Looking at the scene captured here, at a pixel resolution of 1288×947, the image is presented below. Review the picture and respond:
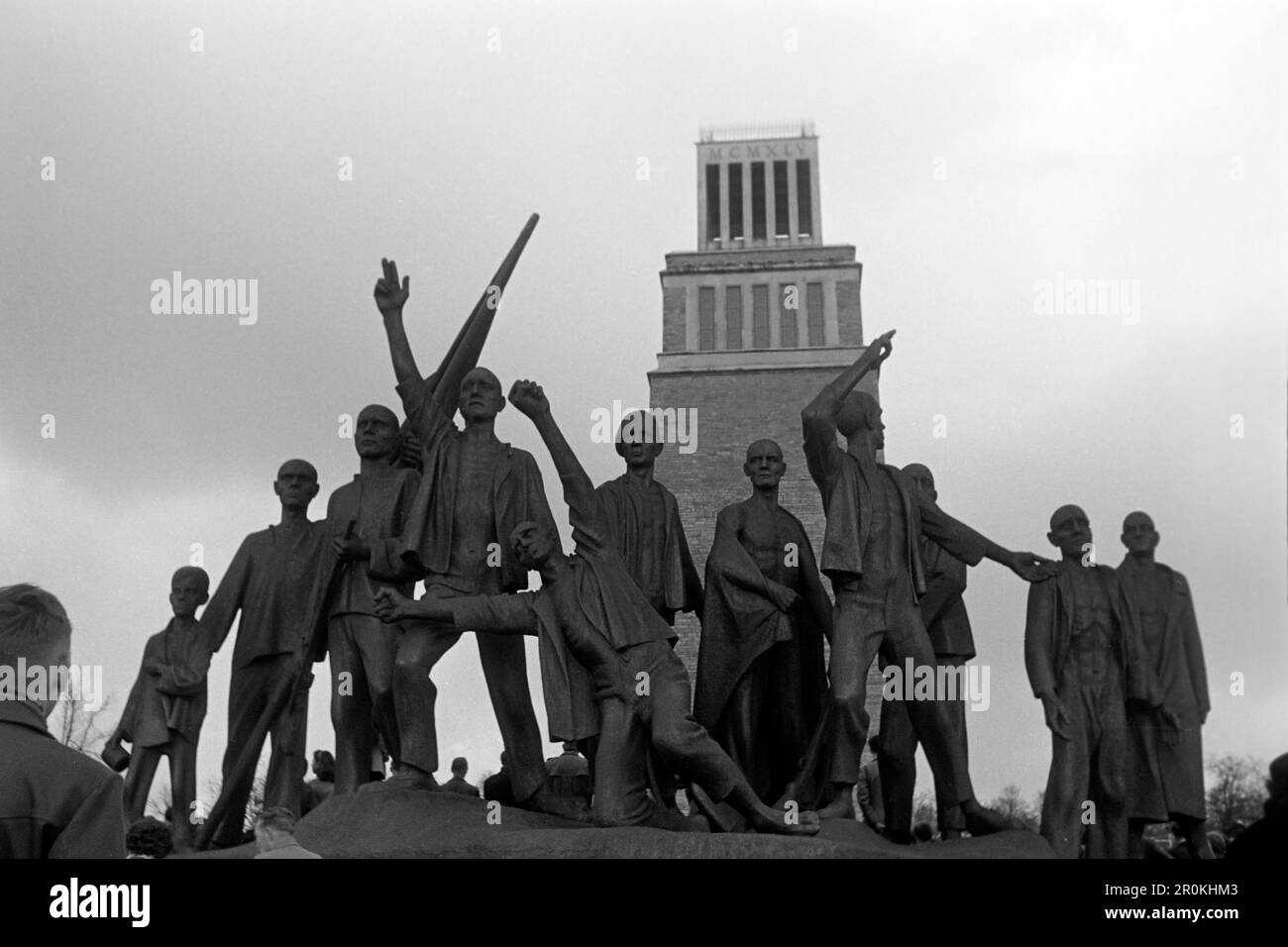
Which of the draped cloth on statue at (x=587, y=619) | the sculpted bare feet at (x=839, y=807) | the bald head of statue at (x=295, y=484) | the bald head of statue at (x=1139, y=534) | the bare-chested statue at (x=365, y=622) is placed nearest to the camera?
the draped cloth on statue at (x=587, y=619)

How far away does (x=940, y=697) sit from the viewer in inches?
402

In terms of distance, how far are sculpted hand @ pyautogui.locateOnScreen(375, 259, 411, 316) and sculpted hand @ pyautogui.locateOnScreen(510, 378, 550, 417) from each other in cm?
212

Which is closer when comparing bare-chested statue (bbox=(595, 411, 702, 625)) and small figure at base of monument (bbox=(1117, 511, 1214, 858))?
bare-chested statue (bbox=(595, 411, 702, 625))

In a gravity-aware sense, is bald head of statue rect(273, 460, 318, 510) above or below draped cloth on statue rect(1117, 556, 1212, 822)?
above

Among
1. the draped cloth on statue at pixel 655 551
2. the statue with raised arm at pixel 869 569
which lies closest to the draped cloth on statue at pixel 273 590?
the draped cloth on statue at pixel 655 551

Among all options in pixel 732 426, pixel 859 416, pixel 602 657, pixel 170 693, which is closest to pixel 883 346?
pixel 859 416

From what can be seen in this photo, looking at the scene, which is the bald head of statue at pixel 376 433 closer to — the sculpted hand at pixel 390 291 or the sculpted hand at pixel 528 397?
the sculpted hand at pixel 390 291

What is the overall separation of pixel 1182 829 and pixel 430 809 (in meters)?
5.73

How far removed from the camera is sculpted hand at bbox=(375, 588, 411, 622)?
939 centimetres

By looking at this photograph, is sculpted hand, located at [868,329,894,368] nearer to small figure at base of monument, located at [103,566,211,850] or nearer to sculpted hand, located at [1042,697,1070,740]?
sculpted hand, located at [1042,697,1070,740]

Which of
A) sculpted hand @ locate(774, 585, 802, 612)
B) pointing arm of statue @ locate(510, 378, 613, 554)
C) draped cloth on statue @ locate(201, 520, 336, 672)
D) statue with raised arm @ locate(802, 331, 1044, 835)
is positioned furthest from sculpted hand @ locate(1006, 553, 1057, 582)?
draped cloth on statue @ locate(201, 520, 336, 672)

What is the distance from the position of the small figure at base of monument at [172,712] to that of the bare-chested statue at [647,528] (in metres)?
A: 3.18

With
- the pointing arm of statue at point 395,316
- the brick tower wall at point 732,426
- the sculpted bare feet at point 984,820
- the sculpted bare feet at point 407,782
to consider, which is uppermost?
the brick tower wall at point 732,426

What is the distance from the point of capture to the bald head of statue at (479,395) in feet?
35.1
